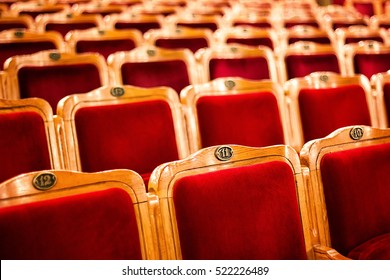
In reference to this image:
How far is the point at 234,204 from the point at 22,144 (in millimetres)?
186

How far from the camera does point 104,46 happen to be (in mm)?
Result: 635

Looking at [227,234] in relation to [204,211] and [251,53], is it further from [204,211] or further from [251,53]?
[251,53]

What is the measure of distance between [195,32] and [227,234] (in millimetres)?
487

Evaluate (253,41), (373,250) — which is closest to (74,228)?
(373,250)

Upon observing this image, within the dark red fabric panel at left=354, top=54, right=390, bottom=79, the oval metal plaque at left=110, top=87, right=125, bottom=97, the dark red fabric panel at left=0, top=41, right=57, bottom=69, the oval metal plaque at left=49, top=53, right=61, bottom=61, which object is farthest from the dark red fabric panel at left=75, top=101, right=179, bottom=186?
the dark red fabric panel at left=354, top=54, right=390, bottom=79

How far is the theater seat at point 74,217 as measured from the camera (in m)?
0.24

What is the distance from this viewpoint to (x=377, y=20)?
1.00 metres

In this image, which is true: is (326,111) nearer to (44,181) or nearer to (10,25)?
(44,181)

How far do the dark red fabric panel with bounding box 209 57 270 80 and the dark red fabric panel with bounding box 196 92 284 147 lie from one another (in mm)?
113

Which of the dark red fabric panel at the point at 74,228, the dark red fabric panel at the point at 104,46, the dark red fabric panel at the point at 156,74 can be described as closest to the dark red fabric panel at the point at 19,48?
A: the dark red fabric panel at the point at 104,46

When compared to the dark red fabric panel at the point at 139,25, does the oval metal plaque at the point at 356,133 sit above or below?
below

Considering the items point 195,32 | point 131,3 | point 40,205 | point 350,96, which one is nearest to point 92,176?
point 40,205

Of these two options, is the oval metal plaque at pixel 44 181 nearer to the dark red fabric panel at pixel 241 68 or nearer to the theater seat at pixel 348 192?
the theater seat at pixel 348 192

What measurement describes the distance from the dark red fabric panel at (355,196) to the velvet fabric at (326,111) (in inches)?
5.4
